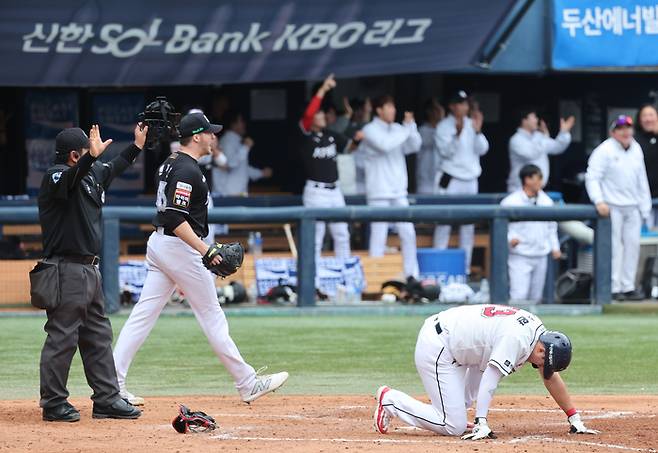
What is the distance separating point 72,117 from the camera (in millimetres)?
16234

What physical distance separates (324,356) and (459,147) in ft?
17.0

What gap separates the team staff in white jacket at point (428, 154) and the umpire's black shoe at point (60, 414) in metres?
8.86

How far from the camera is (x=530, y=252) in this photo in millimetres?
13094

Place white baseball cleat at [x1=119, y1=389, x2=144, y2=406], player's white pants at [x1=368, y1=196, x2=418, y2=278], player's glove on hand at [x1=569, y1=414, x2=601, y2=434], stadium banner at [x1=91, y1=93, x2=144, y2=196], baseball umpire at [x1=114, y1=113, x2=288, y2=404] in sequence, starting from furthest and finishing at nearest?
stadium banner at [x1=91, y1=93, x2=144, y2=196] < player's white pants at [x1=368, y1=196, x2=418, y2=278] < white baseball cleat at [x1=119, y1=389, x2=144, y2=406] < baseball umpire at [x1=114, y1=113, x2=288, y2=404] < player's glove on hand at [x1=569, y1=414, x2=601, y2=434]

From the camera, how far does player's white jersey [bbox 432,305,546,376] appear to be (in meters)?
6.77

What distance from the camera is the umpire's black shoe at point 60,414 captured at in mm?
7355

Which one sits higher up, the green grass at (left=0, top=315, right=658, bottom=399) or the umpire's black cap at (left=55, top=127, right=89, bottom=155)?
the umpire's black cap at (left=55, top=127, right=89, bottom=155)

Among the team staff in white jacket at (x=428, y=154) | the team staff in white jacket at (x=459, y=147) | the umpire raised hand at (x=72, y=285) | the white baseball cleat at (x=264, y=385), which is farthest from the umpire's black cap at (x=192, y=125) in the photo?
the team staff in white jacket at (x=428, y=154)

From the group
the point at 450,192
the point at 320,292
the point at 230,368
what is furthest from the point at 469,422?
the point at 450,192

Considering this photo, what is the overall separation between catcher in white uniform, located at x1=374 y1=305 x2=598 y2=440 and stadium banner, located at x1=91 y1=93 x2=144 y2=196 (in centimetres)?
965

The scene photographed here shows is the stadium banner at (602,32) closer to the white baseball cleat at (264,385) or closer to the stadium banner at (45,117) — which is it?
the stadium banner at (45,117)

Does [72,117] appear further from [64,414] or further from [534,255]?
[64,414]

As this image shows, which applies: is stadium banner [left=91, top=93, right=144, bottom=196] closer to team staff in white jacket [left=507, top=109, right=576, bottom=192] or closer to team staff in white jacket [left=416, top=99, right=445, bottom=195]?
team staff in white jacket [left=416, top=99, right=445, bottom=195]

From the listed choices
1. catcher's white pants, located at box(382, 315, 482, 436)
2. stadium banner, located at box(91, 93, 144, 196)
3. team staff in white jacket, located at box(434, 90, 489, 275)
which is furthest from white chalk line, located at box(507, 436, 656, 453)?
stadium banner, located at box(91, 93, 144, 196)
